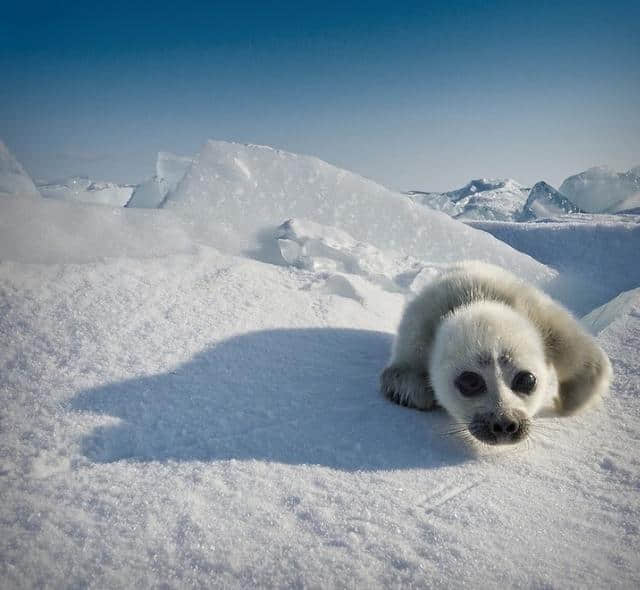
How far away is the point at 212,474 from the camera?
1196mm

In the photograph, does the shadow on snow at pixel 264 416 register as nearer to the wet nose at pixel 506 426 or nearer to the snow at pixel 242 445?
the snow at pixel 242 445

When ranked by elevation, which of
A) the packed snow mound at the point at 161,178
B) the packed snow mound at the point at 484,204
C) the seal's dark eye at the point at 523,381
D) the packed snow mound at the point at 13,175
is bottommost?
the packed snow mound at the point at 484,204

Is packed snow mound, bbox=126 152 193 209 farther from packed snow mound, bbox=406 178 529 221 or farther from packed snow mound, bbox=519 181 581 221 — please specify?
packed snow mound, bbox=519 181 581 221

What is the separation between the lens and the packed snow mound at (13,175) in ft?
14.9

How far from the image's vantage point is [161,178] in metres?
8.18

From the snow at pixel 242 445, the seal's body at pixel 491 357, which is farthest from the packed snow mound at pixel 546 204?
the seal's body at pixel 491 357

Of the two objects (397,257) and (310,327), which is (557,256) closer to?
(397,257)

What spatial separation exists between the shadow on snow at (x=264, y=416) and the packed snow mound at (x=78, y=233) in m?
0.98

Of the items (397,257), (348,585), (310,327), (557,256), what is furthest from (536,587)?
(557,256)

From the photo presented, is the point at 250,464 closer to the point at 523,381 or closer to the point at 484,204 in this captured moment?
the point at 523,381

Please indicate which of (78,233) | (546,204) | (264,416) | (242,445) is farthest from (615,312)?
(546,204)

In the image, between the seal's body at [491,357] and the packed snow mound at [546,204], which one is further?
the packed snow mound at [546,204]

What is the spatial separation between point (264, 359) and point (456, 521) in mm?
1127

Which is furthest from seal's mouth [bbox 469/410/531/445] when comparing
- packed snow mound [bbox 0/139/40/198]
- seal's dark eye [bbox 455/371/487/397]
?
packed snow mound [bbox 0/139/40/198]
